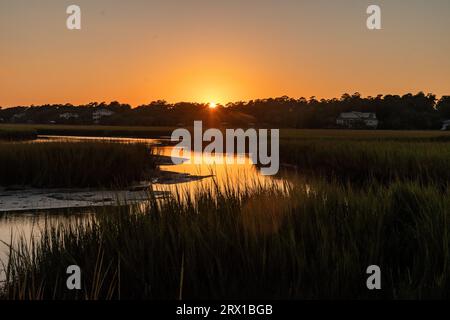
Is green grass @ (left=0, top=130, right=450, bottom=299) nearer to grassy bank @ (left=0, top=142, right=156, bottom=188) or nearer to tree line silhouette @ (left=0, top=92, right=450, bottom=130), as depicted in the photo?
grassy bank @ (left=0, top=142, right=156, bottom=188)

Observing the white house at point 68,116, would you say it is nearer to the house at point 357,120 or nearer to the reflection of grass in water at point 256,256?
the house at point 357,120

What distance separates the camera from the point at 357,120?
93125mm

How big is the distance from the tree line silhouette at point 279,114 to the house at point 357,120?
1506 mm

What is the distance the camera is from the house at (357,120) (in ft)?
295

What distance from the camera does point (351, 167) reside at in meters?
19.2

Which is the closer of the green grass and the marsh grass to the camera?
the green grass

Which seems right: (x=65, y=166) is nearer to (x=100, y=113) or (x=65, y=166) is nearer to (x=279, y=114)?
(x=279, y=114)

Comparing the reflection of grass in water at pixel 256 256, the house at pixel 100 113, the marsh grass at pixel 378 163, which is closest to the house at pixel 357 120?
the marsh grass at pixel 378 163

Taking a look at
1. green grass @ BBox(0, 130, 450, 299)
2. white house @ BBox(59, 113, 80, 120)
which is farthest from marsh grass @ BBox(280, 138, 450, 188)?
white house @ BBox(59, 113, 80, 120)

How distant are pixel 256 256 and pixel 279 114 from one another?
97310mm

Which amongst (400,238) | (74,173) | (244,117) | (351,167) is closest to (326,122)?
(244,117)

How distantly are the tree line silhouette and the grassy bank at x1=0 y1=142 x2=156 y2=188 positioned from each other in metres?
75.2

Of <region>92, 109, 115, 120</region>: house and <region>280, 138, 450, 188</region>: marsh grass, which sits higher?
<region>92, 109, 115, 120</region>: house

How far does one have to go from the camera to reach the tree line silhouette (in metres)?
88.9
